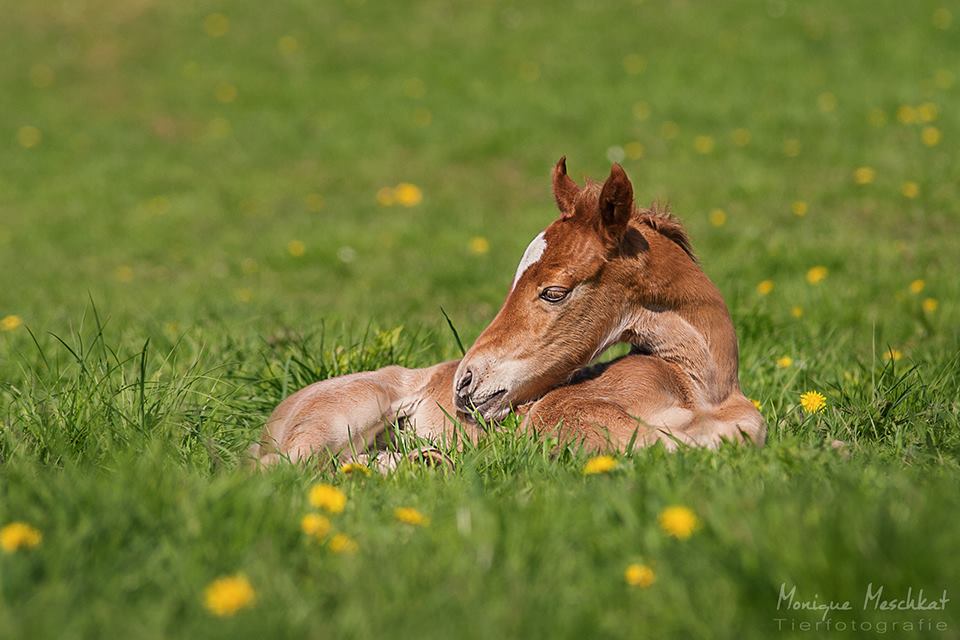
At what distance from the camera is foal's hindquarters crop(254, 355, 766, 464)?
368cm

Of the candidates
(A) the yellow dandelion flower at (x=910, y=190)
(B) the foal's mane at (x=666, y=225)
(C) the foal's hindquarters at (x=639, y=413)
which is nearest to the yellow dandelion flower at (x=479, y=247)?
(A) the yellow dandelion flower at (x=910, y=190)

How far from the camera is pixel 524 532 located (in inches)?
105

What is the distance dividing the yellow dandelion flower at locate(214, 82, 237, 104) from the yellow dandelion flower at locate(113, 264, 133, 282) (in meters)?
4.77

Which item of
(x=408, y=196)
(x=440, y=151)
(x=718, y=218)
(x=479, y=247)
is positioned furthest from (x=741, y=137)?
(x=479, y=247)

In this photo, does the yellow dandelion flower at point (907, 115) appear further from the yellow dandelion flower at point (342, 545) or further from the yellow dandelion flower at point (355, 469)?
the yellow dandelion flower at point (342, 545)

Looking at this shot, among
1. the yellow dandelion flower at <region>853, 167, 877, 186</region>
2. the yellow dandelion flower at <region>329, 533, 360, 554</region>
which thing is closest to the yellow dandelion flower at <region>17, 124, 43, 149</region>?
the yellow dandelion flower at <region>853, 167, 877, 186</region>

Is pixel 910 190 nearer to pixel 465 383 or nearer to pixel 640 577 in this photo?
pixel 465 383

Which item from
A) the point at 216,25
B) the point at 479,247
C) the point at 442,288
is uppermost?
the point at 216,25

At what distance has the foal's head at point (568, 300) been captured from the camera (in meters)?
3.75

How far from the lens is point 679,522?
259 centimetres

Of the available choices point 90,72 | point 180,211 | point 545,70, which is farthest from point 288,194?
point 90,72

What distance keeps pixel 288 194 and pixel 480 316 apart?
4438 millimetres

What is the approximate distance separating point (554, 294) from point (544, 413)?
472 mm

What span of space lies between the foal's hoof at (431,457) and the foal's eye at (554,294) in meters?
0.69
